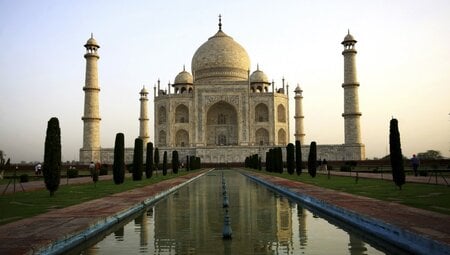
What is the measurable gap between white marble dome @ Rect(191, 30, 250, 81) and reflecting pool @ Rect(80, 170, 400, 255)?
105 ft

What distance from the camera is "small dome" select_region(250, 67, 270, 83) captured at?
3894 centimetres

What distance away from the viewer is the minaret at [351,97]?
95.6ft

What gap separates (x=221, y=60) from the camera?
1507 inches

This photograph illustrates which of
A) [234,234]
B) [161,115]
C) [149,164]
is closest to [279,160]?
[149,164]

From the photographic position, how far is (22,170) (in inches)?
1070

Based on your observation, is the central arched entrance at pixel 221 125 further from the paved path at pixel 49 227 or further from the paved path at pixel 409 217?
the paved path at pixel 49 227

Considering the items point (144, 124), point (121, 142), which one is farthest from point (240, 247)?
point (144, 124)

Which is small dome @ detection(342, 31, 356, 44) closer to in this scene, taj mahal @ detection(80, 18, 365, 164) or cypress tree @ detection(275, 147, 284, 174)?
taj mahal @ detection(80, 18, 365, 164)

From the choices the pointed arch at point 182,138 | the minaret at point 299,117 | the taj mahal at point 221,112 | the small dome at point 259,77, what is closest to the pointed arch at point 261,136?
the taj mahal at point 221,112

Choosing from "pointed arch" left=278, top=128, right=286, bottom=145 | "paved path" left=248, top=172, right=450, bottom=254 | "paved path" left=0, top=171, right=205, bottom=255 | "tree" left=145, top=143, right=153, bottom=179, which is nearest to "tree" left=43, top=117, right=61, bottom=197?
"paved path" left=0, top=171, right=205, bottom=255

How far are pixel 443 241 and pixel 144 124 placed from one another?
35239 mm

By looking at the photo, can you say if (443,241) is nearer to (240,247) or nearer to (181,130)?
(240,247)

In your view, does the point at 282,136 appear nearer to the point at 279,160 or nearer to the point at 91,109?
the point at 91,109

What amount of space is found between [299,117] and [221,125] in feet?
21.6
